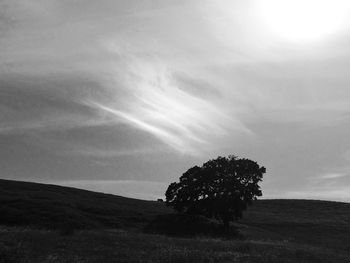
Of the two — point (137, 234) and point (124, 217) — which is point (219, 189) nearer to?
point (124, 217)

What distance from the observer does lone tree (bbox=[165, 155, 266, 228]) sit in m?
71.2

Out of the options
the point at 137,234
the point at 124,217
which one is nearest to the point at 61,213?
the point at 124,217

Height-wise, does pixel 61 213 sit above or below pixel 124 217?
below

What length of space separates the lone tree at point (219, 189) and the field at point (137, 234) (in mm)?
4494

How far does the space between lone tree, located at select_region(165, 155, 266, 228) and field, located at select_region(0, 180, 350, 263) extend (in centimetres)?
449

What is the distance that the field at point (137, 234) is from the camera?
98.0ft

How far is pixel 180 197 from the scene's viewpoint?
74.3 meters

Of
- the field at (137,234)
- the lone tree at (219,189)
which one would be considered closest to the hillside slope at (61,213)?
the field at (137,234)

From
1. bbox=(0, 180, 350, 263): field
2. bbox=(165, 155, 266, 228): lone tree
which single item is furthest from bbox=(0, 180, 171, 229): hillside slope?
bbox=(165, 155, 266, 228): lone tree

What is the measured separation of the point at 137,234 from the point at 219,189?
2432 centimetres

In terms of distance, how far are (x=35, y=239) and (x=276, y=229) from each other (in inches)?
2258

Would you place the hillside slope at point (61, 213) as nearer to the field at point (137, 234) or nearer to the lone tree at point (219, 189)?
the field at point (137, 234)

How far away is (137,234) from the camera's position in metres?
50.5

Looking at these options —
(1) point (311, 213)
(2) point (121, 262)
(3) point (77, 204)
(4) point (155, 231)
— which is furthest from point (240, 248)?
(1) point (311, 213)
